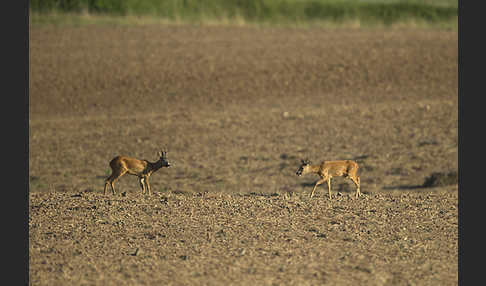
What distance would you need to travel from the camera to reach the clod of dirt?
17.5 metres

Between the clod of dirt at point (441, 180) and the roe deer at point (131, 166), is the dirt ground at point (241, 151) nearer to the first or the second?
the clod of dirt at point (441, 180)

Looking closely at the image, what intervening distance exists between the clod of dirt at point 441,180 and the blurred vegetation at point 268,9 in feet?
75.1

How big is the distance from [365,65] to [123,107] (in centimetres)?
1226

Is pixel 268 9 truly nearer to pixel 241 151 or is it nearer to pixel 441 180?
pixel 241 151

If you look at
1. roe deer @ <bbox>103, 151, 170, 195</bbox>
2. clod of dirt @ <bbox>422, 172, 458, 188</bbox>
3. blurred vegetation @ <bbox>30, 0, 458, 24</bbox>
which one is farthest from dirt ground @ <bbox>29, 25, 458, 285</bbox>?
blurred vegetation @ <bbox>30, 0, 458, 24</bbox>

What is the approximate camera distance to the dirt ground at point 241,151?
9.20m

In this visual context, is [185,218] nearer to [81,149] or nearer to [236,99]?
[81,149]

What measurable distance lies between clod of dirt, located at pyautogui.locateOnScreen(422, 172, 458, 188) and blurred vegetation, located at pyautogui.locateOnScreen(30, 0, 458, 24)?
22.9 metres

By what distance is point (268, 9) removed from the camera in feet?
131

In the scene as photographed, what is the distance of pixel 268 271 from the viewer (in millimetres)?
8703

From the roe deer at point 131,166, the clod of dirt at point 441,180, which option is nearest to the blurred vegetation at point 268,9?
the clod of dirt at point 441,180

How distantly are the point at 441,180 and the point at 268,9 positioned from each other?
2448cm

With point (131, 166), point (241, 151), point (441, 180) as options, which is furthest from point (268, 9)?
point (131, 166)

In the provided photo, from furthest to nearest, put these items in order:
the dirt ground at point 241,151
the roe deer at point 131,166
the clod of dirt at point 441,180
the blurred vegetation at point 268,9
Answer: the blurred vegetation at point 268,9 → the clod of dirt at point 441,180 → the roe deer at point 131,166 → the dirt ground at point 241,151
